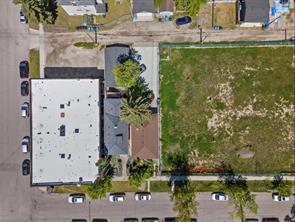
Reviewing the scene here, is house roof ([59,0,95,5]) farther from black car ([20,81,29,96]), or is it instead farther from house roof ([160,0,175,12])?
A: black car ([20,81,29,96])

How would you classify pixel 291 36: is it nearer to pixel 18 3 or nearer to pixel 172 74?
pixel 172 74

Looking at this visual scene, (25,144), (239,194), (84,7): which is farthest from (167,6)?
(25,144)

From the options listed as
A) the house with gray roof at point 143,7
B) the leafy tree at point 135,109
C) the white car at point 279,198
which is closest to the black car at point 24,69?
the leafy tree at point 135,109

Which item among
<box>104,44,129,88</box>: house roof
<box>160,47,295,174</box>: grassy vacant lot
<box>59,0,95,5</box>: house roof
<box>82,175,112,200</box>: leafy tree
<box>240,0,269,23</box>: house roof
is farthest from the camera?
<box>160,47,295,174</box>: grassy vacant lot

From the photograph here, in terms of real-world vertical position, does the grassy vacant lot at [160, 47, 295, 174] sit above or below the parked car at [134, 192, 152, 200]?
above

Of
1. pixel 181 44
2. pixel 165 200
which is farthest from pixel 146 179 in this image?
pixel 181 44

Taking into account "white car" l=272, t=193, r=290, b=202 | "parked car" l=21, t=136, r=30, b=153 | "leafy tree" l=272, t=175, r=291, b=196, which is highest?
"parked car" l=21, t=136, r=30, b=153

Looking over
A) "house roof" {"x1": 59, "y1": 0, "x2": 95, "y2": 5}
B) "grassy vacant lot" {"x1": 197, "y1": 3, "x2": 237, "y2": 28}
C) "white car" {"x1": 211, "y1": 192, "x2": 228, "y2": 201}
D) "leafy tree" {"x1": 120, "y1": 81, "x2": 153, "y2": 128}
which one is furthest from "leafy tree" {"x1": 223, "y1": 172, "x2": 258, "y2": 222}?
"house roof" {"x1": 59, "y1": 0, "x2": 95, "y2": 5}
